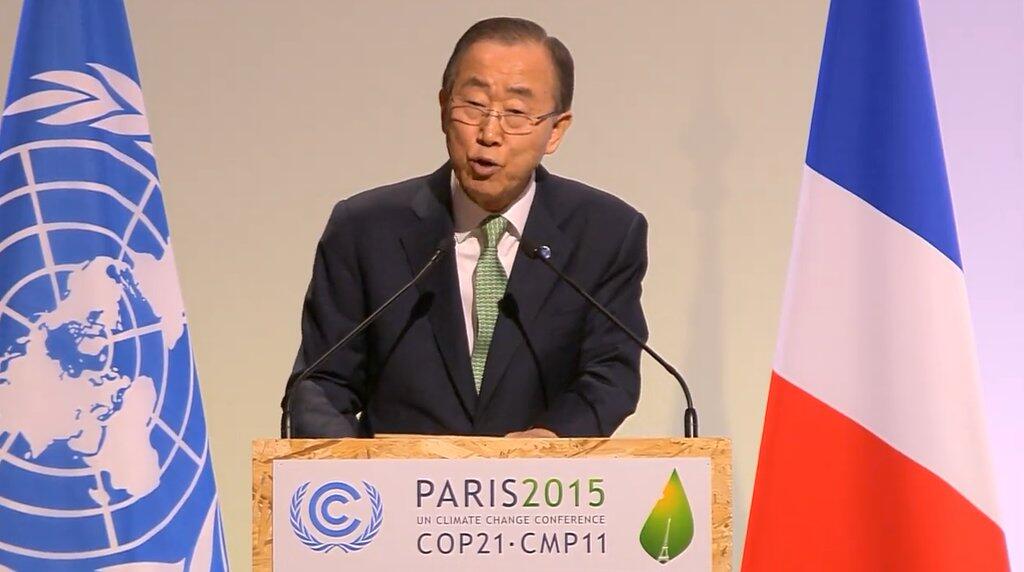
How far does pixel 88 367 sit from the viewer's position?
273 centimetres

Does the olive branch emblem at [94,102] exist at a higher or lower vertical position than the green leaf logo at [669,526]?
higher

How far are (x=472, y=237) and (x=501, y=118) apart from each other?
10.2 inches

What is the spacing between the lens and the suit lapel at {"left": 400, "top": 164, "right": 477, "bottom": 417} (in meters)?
2.67

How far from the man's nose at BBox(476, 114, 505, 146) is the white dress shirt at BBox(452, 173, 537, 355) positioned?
16cm

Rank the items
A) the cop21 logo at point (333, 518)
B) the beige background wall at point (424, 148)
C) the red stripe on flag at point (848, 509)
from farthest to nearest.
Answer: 1. the beige background wall at point (424, 148)
2. the red stripe on flag at point (848, 509)
3. the cop21 logo at point (333, 518)

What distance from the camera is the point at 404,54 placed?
139 inches

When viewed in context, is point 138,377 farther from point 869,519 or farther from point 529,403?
point 869,519

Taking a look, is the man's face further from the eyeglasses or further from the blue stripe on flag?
the blue stripe on flag

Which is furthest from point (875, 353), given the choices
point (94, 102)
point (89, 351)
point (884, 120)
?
point (94, 102)

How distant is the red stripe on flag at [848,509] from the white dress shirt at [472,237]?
2.16 ft

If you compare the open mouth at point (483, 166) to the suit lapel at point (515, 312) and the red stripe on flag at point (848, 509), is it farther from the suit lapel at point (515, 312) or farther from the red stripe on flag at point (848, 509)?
the red stripe on flag at point (848, 509)

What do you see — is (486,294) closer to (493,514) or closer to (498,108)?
(498,108)

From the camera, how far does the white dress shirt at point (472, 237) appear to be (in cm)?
273

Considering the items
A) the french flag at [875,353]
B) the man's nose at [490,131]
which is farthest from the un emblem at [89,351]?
the french flag at [875,353]
